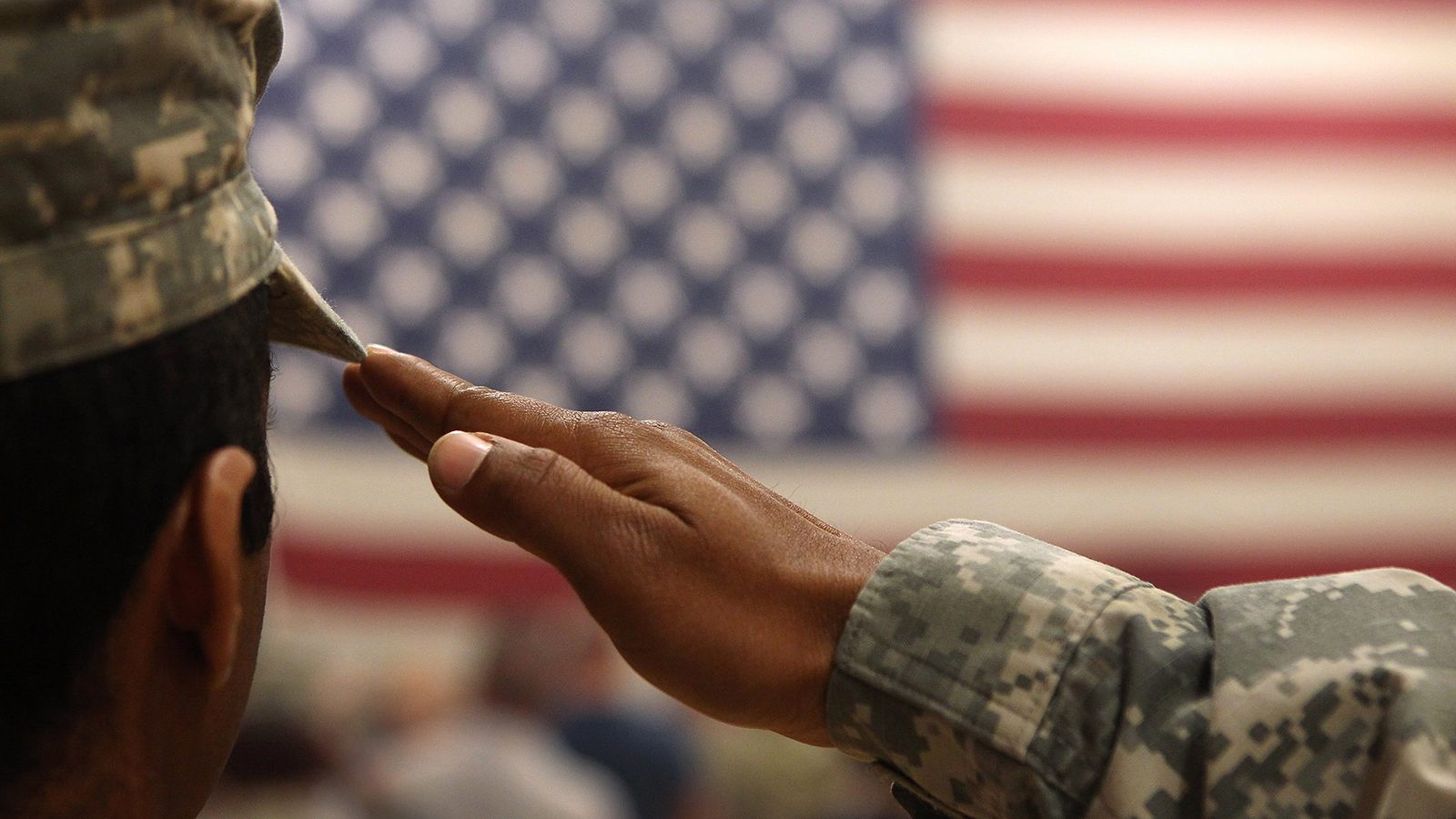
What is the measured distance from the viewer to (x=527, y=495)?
61cm

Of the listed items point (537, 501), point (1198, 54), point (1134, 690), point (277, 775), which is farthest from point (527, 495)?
point (1198, 54)

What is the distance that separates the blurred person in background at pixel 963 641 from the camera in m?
0.57

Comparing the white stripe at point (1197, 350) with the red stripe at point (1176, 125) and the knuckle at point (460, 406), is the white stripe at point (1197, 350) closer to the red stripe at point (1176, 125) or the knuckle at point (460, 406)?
the red stripe at point (1176, 125)

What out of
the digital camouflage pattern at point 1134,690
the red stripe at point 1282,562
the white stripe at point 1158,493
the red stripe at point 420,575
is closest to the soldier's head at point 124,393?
the digital camouflage pattern at point 1134,690

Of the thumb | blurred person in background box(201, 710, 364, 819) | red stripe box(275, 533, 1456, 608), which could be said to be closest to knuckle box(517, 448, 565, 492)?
the thumb

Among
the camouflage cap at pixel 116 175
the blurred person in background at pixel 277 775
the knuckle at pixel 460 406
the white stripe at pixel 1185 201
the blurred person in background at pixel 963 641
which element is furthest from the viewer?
the white stripe at pixel 1185 201

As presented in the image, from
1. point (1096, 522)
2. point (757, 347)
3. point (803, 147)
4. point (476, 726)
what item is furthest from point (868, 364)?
point (476, 726)

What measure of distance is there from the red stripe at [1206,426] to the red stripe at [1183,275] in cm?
35

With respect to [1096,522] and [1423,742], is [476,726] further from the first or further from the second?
[1096,522]

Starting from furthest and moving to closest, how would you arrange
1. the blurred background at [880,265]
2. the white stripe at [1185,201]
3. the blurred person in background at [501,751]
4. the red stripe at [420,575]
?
the white stripe at [1185,201] → the red stripe at [420,575] → the blurred background at [880,265] → the blurred person in background at [501,751]

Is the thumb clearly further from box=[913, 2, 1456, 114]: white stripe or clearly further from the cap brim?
box=[913, 2, 1456, 114]: white stripe

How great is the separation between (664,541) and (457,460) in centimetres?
11

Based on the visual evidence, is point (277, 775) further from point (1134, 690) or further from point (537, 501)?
point (1134, 690)

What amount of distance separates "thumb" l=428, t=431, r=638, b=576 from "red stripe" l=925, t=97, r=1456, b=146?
293cm
